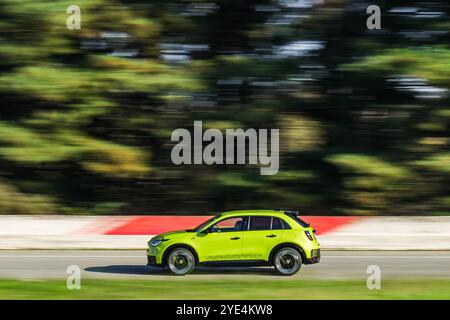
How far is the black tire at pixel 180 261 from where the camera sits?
11.1m

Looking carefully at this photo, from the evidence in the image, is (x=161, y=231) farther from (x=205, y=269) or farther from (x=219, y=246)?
(x=219, y=246)

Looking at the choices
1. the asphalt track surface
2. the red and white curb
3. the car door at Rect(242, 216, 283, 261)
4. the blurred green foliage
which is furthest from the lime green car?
the blurred green foliage

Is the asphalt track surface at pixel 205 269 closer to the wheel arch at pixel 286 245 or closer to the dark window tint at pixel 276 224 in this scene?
the wheel arch at pixel 286 245

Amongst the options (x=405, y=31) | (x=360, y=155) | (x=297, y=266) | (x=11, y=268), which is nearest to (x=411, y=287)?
(x=297, y=266)

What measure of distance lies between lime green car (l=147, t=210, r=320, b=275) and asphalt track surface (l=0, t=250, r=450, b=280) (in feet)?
0.71

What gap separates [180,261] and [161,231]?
3.33 meters

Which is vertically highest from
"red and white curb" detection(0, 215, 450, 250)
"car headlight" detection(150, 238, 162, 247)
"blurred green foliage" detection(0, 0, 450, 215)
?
"blurred green foliage" detection(0, 0, 450, 215)

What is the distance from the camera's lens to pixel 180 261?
11.2m

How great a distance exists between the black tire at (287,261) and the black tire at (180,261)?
1.29 m

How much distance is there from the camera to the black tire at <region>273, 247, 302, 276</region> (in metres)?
11.1

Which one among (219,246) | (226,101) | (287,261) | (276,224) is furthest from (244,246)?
(226,101)

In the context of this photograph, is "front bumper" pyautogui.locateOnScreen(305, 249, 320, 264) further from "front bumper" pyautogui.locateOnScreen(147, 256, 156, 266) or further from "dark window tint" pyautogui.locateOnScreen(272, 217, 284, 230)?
"front bumper" pyautogui.locateOnScreen(147, 256, 156, 266)

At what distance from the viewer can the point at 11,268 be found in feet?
40.0

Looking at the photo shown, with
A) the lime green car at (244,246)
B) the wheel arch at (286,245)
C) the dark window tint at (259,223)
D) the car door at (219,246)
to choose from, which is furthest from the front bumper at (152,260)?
the wheel arch at (286,245)
